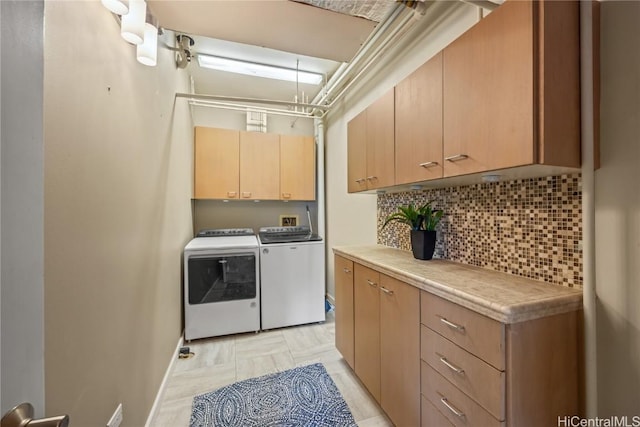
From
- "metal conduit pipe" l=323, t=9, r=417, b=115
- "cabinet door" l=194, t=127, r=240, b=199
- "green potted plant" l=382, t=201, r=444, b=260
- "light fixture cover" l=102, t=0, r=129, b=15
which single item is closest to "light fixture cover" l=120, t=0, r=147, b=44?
"light fixture cover" l=102, t=0, r=129, b=15

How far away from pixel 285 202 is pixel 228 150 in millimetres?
1050

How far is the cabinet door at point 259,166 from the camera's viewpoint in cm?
318

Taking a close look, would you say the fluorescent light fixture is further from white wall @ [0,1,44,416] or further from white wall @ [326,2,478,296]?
white wall @ [0,1,44,416]

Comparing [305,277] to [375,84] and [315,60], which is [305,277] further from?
[315,60]

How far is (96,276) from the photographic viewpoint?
92 centimetres

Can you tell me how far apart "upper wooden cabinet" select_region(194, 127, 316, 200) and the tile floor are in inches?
64.8

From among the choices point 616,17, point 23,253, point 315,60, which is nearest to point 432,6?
point 616,17

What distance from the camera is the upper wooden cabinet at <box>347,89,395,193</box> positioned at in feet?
5.45

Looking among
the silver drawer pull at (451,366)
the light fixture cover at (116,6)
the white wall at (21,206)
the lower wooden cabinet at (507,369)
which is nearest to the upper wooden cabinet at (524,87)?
the lower wooden cabinet at (507,369)

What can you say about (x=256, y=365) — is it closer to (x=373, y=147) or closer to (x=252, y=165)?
(x=373, y=147)

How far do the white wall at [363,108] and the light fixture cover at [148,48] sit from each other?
1646 mm

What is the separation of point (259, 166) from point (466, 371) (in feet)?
9.52

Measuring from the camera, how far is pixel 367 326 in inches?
64.9

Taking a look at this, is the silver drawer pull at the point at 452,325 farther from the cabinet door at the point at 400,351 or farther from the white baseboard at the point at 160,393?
the white baseboard at the point at 160,393
